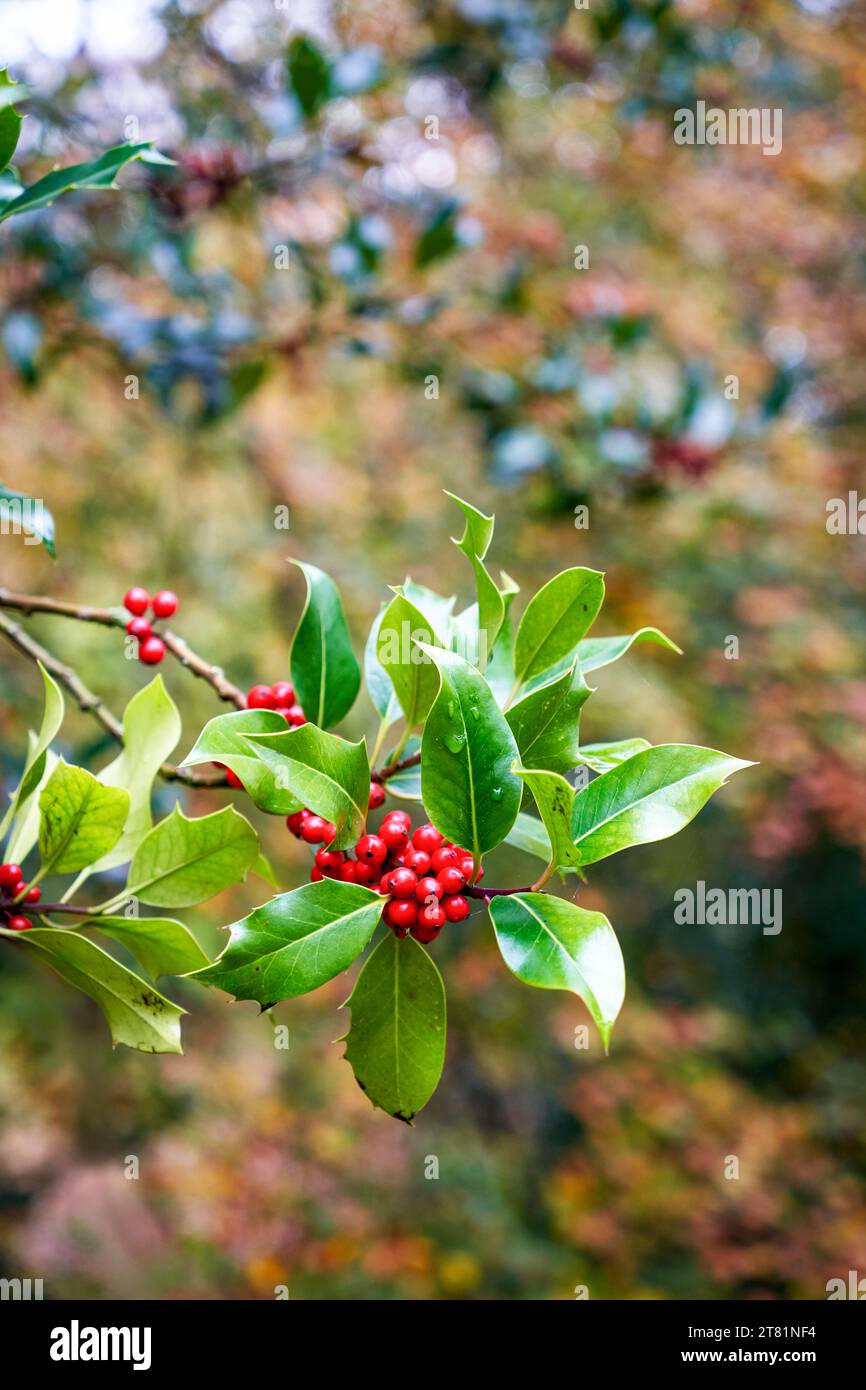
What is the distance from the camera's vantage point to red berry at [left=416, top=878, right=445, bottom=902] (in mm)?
630

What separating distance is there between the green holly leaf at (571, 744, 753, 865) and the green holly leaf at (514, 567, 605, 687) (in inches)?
4.8

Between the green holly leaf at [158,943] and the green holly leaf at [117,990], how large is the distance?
0.02 metres

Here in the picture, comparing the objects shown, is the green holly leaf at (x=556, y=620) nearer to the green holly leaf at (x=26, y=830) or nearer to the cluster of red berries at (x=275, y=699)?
the cluster of red berries at (x=275, y=699)

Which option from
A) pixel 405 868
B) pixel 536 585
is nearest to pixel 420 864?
pixel 405 868

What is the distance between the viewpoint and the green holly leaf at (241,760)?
62 centimetres

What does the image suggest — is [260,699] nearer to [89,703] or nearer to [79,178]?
[89,703]

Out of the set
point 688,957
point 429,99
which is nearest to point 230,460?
point 429,99

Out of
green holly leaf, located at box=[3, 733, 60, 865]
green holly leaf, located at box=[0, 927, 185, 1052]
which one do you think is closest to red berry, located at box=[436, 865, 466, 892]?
green holly leaf, located at box=[0, 927, 185, 1052]

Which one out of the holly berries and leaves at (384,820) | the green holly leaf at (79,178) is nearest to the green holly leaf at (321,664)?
the holly berries and leaves at (384,820)

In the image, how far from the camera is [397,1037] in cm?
69

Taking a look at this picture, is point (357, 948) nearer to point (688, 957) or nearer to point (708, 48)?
point (708, 48)

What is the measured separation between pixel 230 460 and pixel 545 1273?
315 cm

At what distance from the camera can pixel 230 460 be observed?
3.37 meters

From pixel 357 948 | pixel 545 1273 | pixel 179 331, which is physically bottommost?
pixel 545 1273
